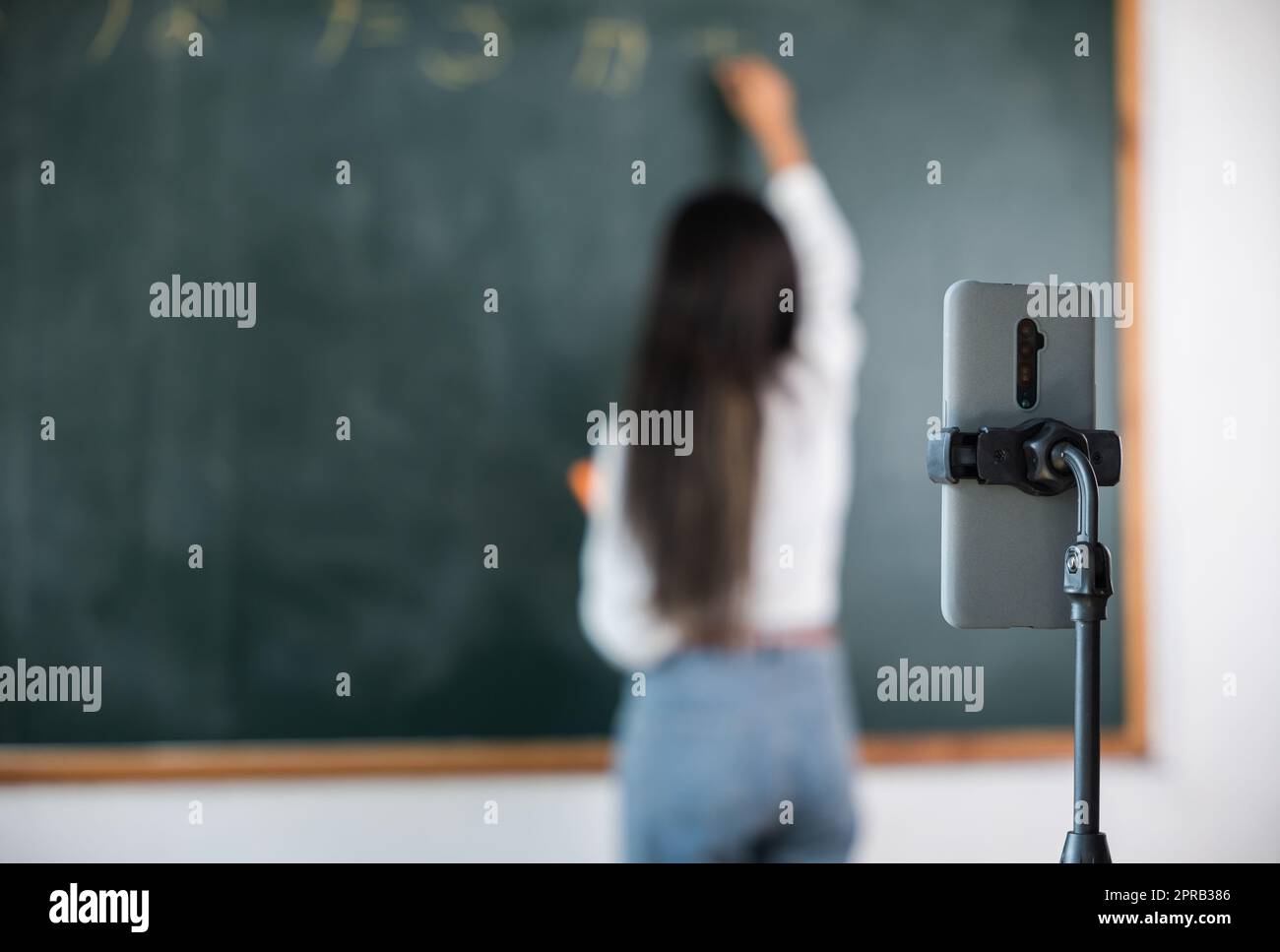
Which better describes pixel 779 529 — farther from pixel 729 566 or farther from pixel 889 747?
pixel 889 747

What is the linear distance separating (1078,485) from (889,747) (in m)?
1.42

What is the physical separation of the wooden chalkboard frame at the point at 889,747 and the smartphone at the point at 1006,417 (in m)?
1.34

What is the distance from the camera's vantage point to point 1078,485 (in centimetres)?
75

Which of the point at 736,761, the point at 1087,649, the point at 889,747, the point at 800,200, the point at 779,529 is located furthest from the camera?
the point at 889,747

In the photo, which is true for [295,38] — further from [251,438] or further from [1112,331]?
[1112,331]

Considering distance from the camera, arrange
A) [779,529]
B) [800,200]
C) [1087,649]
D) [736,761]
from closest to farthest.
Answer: [1087,649], [736,761], [779,529], [800,200]

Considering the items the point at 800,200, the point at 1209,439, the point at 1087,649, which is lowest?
the point at 1087,649

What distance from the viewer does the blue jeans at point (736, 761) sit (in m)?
1.45

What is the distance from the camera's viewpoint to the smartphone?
79 centimetres

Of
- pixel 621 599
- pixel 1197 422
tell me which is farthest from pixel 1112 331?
pixel 621 599

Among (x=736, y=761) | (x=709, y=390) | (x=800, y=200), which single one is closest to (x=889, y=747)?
(x=736, y=761)

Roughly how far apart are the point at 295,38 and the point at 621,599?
127cm

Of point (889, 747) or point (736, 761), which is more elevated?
point (736, 761)

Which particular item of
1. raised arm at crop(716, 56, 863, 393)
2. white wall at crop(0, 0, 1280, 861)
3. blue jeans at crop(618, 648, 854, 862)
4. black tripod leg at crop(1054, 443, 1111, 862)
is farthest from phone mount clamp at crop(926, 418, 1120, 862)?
white wall at crop(0, 0, 1280, 861)
